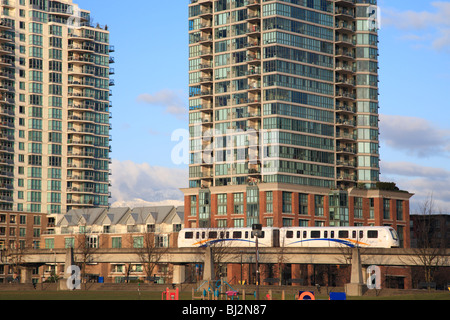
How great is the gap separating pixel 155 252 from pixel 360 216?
4989 cm

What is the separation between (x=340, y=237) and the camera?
114812 mm

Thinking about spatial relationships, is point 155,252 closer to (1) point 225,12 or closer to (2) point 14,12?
(1) point 225,12

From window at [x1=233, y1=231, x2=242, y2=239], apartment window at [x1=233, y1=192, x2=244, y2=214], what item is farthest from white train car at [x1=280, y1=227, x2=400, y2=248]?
apartment window at [x1=233, y1=192, x2=244, y2=214]

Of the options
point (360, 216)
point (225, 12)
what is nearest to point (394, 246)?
point (360, 216)

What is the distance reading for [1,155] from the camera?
19312cm

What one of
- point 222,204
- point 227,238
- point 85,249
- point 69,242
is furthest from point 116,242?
point 227,238

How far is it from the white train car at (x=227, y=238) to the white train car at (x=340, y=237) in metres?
2.08

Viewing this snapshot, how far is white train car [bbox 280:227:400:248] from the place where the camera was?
11144 centimetres

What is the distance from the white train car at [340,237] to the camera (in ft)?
366

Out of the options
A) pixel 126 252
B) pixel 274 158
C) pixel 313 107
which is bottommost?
pixel 126 252

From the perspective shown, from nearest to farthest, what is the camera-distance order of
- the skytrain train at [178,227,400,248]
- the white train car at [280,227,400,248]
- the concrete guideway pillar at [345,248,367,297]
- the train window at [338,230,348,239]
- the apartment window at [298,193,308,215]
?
the concrete guideway pillar at [345,248,367,297] < the white train car at [280,227,400,248] < the skytrain train at [178,227,400,248] < the train window at [338,230,348,239] < the apartment window at [298,193,308,215]

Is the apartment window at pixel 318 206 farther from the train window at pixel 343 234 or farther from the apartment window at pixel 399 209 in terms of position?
the train window at pixel 343 234

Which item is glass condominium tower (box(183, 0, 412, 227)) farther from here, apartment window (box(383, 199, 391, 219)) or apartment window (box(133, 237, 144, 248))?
apartment window (box(133, 237, 144, 248))

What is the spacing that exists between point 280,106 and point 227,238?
3943cm
